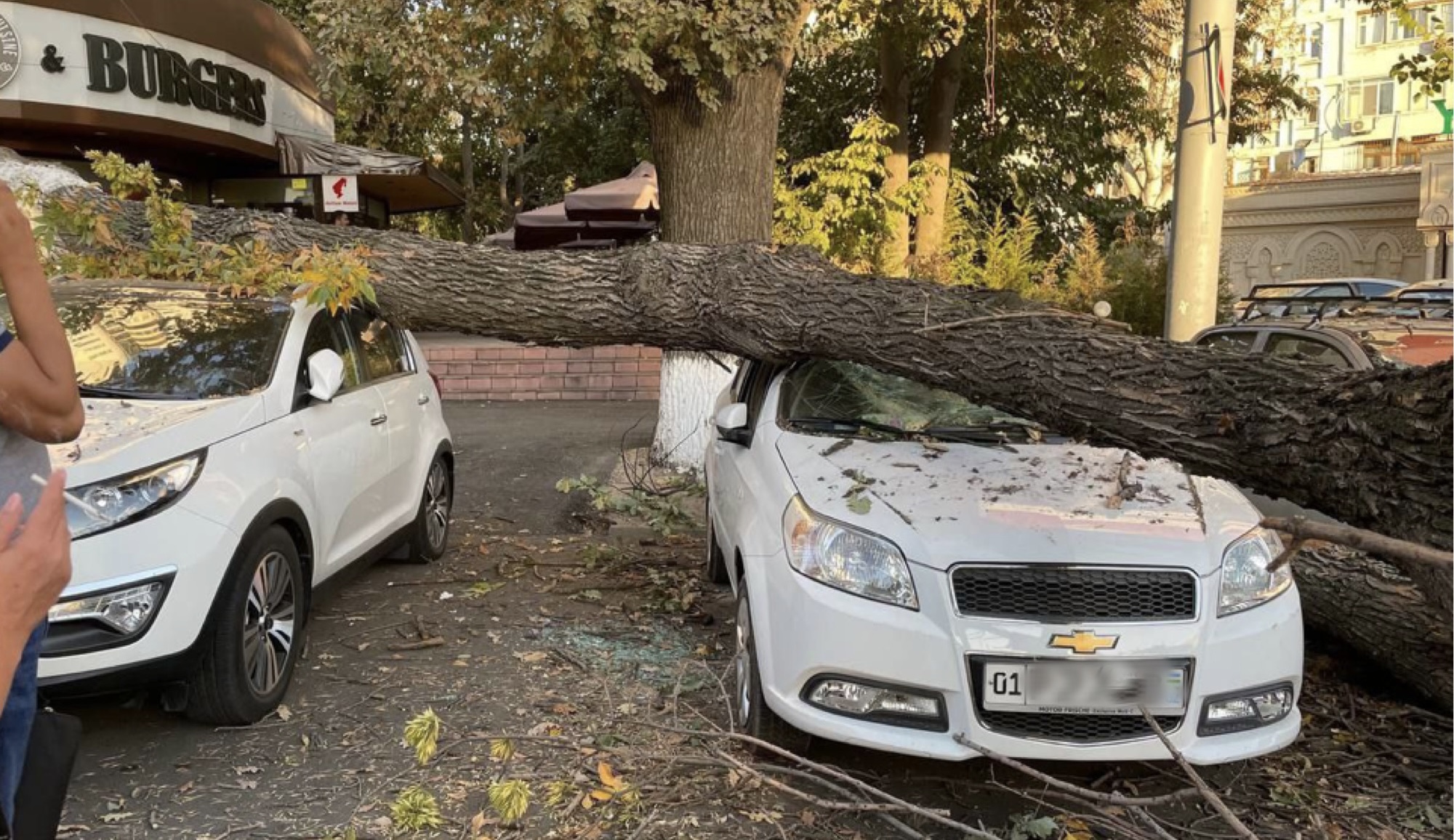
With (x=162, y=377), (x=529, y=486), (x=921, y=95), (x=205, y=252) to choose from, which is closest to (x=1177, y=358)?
(x=162, y=377)

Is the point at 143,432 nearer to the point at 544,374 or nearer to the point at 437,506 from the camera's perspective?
the point at 437,506

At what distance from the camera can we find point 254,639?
3.88 metres

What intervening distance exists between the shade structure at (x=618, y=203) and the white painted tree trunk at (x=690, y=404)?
659 cm

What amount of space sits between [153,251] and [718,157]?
398 centimetres

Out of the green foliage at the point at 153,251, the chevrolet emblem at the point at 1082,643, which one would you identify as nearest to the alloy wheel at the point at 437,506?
the green foliage at the point at 153,251

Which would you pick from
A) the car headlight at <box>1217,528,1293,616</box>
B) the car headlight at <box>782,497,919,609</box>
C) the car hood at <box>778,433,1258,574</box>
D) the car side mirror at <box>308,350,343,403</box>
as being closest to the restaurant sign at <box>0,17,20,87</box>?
the car side mirror at <box>308,350,343,403</box>

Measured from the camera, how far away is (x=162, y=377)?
4.25 meters

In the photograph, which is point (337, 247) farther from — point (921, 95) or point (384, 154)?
point (921, 95)

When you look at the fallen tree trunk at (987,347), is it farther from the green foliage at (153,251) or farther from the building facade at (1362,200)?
the building facade at (1362,200)

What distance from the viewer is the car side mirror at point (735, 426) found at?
14.7ft

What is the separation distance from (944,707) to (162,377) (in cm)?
332

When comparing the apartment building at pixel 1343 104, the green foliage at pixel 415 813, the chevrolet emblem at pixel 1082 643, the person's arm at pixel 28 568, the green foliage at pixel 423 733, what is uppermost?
the apartment building at pixel 1343 104

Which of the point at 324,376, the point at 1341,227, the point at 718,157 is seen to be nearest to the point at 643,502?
the point at 718,157

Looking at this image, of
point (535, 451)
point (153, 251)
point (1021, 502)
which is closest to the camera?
point (1021, 502)
